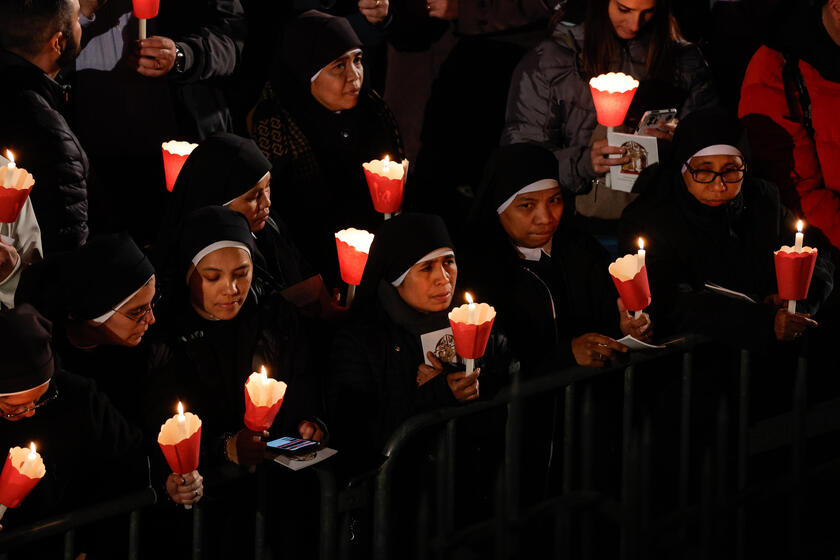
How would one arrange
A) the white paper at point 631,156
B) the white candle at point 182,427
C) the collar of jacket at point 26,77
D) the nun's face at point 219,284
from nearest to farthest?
the white candle at point 182,427 < the nun's face at point 219,284 < the collar of jacket at point 26,77 < the white paper at point 631,156

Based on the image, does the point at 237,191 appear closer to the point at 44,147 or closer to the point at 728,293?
the point at 44,147

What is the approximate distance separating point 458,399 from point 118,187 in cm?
243

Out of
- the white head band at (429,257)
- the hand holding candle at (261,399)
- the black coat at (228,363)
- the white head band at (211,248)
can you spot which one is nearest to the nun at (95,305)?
the black coat at (228,363)

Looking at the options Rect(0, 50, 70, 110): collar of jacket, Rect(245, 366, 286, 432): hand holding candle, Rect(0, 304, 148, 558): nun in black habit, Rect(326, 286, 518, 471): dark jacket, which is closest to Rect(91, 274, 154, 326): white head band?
Rect(0, 304, 148, 558): nun in black habit

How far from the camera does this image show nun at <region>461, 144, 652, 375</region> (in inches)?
225

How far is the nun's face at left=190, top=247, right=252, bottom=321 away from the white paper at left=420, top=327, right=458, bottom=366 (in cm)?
77

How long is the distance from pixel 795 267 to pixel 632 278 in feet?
2.44

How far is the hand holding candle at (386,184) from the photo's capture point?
18.6ft

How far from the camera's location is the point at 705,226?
5.99m

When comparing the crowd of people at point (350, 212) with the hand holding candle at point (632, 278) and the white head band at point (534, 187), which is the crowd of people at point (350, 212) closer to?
the white head band at point (534, 187)

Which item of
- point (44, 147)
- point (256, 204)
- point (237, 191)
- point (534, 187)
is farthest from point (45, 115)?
point (534, 187)

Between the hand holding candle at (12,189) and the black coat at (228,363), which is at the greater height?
the hand holding candle at (12,189)

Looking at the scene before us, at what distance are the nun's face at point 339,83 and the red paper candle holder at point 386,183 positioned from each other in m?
0.85

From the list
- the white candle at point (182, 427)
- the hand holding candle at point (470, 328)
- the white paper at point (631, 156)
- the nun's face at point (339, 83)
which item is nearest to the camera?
the white candle at point (182, 427)
